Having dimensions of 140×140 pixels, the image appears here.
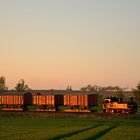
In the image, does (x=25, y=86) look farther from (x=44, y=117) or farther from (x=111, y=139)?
(x=111, y=139)

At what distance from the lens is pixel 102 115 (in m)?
53.8

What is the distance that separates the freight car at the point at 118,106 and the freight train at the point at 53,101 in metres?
3.39

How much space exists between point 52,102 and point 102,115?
1860 centimetres

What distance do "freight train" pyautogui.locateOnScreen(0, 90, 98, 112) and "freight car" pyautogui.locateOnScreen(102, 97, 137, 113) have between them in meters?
3.39

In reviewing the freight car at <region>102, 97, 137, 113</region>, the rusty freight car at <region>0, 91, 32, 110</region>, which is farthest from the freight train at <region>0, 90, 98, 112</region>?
the freight car at <region>102, 97, 137, 113</region>

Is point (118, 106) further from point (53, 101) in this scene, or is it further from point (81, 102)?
A: point (53, 101)

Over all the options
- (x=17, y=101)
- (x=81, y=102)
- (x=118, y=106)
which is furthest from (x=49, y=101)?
(x=118, y=106)

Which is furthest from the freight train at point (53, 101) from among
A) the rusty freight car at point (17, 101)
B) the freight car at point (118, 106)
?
the freight car at point (118, 106)

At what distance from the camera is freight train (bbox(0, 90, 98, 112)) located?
6631cm

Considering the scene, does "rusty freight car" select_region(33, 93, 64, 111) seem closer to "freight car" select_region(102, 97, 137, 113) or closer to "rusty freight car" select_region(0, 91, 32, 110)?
"rusty freight car" select_region(0, 91, 32, 110)

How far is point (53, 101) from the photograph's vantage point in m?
70.5

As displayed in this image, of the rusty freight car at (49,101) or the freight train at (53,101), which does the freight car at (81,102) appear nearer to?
the freight train at (53,101)

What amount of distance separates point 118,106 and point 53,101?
14.4 meters

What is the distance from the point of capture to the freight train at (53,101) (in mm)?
66312
